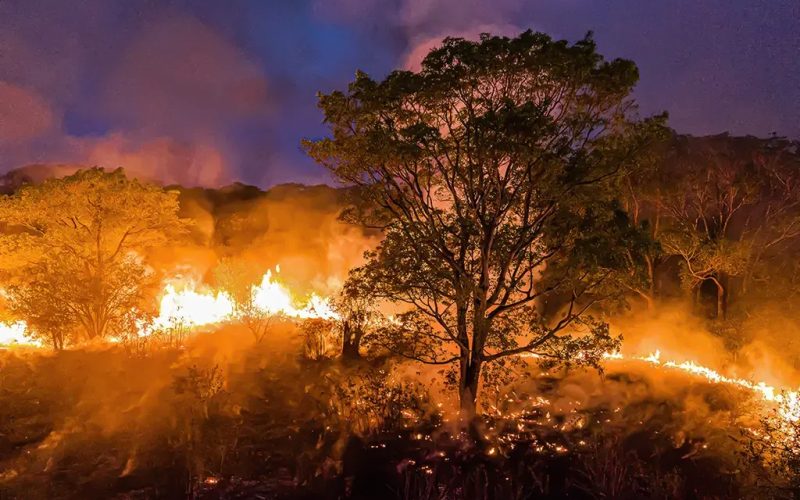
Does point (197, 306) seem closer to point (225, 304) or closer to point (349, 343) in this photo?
point (225, 304)

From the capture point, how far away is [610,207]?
44.5 feet

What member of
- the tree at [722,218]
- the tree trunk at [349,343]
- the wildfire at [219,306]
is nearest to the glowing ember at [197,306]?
the wildfire at [219,306]

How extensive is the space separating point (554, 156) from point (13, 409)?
18.0 metres

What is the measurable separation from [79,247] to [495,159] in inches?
856

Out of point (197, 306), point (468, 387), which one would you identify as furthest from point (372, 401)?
point (197, 306)

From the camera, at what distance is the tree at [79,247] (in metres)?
23.2

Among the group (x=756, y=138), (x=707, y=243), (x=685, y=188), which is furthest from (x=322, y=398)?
(x=756, y=138)

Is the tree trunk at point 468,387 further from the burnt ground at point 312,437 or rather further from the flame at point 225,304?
the flame at point 225,304

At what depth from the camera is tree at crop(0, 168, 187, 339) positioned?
76.0ft

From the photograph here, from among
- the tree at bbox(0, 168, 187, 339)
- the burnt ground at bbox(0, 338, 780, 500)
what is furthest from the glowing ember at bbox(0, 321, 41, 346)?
the burnt ground at bbox(0, 338, 780, 500)

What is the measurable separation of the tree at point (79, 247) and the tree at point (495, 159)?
51.1 ft

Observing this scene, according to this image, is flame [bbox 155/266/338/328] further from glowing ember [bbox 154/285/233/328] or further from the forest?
the forest

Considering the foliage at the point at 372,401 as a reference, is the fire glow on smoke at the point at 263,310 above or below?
above

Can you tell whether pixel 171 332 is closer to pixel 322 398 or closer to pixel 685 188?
pixel 322 398
